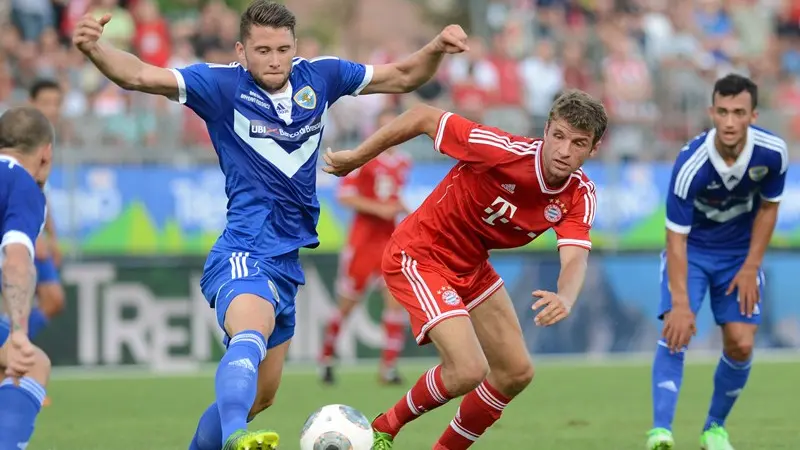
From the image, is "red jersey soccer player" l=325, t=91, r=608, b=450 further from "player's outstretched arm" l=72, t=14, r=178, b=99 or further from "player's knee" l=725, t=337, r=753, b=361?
"player's knee" l=725, t=337, r=753, b=361

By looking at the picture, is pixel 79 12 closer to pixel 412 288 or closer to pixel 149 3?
pixel 149 3

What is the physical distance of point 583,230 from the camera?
698 centimetres

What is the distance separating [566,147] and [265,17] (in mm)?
1651

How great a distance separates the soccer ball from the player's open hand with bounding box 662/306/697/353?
244 cm

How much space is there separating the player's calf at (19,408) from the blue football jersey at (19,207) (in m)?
0.53

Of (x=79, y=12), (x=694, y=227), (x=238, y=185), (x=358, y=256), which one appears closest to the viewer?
(x=238, y=185)

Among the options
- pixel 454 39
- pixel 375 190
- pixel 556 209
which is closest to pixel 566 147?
pixel 556 209

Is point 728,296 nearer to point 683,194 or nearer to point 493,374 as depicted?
point 683,194

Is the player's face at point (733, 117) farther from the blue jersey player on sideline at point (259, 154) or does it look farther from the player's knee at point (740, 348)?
the blue jersey player on sideline at point (259, 154)

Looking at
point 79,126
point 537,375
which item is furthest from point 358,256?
point 79,126

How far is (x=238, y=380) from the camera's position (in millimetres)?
5945

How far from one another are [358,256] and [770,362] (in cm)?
481

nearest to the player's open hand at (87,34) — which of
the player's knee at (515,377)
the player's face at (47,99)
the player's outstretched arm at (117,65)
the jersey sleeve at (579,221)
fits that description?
the player's outstretched arm at (117,65)

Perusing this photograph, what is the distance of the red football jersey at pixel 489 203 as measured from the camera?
7.05 meters
